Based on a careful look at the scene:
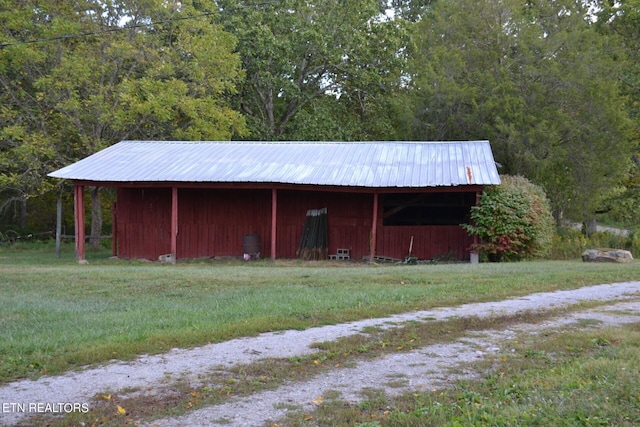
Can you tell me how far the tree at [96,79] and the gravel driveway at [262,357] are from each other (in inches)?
737

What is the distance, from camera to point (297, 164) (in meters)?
21.3

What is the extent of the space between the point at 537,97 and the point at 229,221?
1340cm

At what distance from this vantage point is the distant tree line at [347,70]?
24.9 meters

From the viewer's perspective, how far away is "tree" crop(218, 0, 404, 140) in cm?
3097

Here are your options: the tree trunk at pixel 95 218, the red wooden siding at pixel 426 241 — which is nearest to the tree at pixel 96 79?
the tree trunk at pixel 95 218

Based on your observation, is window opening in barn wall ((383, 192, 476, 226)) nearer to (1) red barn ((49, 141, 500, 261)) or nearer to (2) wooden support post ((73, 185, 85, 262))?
(1) red barn ((49, 141, 500, 261))

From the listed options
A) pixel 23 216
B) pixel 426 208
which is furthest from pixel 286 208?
pixel 23 216

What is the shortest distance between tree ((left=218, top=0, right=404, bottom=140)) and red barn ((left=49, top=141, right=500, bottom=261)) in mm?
9814

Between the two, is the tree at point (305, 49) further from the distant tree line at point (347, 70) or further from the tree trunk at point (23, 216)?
the tree trunk at point (23, 216)

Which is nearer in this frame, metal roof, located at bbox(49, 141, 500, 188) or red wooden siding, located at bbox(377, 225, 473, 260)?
metal roof, located at bbox(49, 141, 500, 188)

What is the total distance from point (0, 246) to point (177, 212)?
39.8ft

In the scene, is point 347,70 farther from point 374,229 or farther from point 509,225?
point 509,225

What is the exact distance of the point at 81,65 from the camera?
24531 millimetres

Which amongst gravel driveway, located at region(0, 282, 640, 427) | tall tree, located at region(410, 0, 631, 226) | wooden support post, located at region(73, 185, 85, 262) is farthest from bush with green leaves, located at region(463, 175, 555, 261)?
wooden support post, located at region(73, 185, 85, 262)
